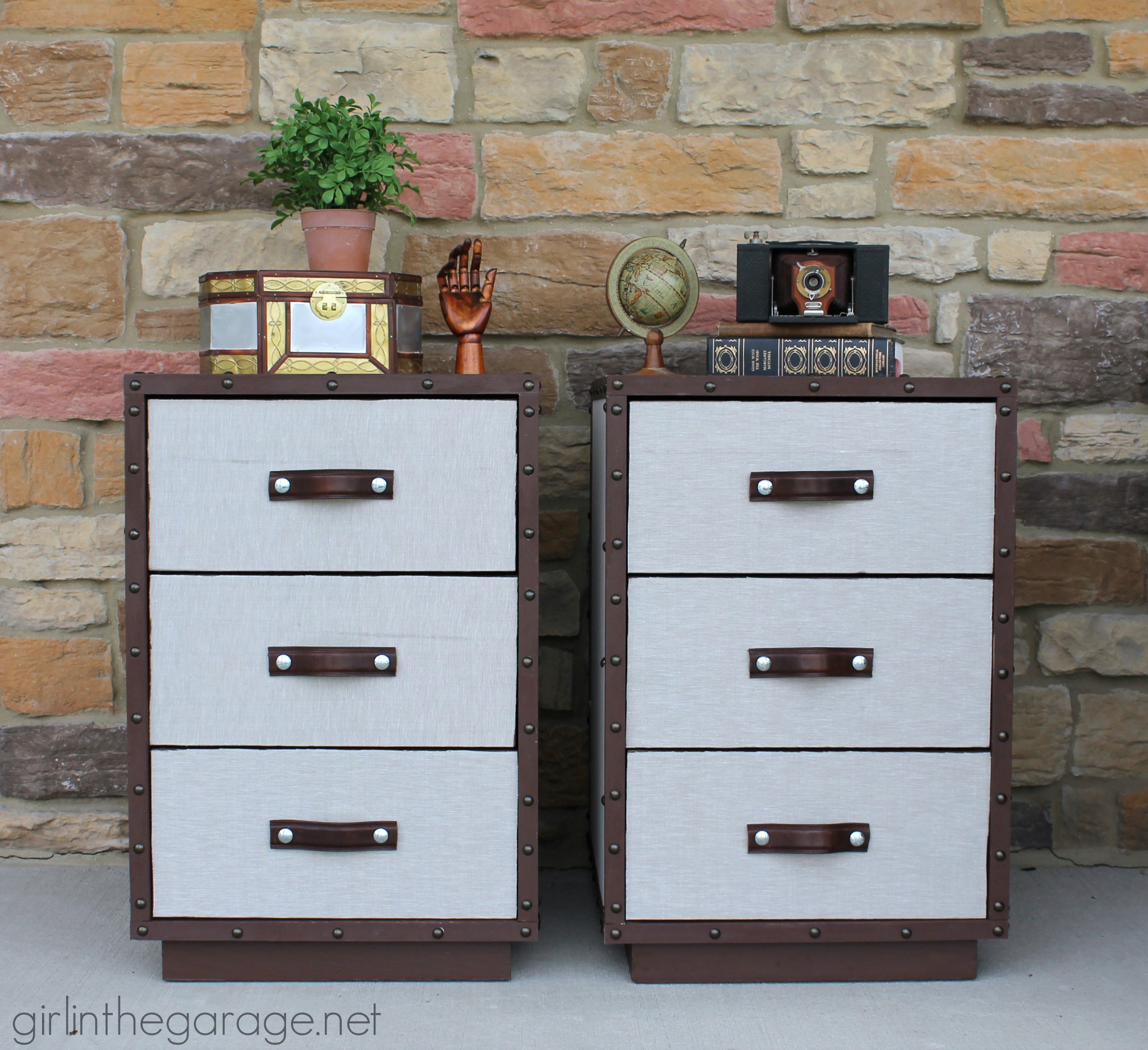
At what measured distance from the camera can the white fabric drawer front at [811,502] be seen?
1.61 m

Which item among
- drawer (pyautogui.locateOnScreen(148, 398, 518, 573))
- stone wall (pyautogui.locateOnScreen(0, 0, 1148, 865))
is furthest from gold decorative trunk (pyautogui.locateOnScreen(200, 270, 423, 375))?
stone wall (pyautogui.locateOnScreen(0, 0, 1148, 865))

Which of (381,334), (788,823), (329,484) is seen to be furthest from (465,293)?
(788,823)

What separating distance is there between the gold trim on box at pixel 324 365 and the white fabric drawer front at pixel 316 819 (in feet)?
1.77

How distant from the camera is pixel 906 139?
216 centimetres

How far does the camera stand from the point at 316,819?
163cm

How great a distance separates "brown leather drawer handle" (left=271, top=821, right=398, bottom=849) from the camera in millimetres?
1620

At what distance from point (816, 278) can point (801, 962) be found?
1.01m

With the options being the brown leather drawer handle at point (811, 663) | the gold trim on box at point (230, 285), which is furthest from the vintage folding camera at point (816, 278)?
the gold trim on box at point (230, 285)

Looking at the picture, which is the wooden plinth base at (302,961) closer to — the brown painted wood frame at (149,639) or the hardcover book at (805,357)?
the brown painted wood frame at (149,639)

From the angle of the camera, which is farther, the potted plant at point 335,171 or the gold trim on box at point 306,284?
the potted plant at point 335,171

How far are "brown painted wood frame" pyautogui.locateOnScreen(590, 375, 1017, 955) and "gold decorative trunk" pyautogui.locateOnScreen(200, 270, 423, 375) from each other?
0.36 meters

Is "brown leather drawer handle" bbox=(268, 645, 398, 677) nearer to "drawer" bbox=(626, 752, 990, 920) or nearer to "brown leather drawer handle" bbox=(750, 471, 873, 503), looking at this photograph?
"drawer" bbox=(626, 752, 990, 920)

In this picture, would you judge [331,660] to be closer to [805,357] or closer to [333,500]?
[333,500]

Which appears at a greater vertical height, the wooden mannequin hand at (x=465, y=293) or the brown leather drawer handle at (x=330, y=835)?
the wooden mannequin hand at (x=465, y=293)
